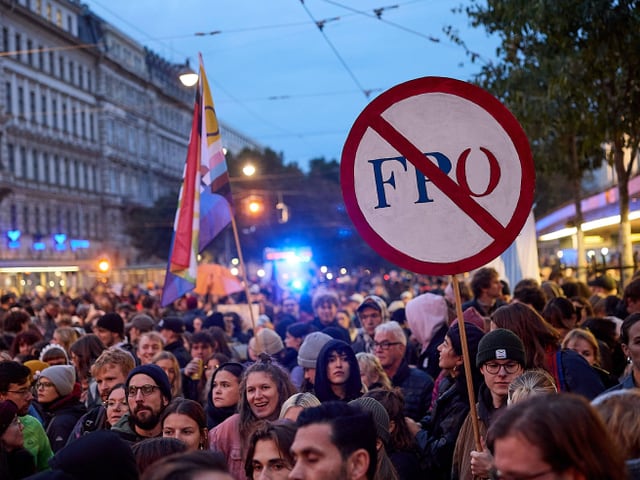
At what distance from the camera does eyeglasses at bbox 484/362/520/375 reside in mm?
5445

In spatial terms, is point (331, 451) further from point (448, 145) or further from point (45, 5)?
point (45, 5)

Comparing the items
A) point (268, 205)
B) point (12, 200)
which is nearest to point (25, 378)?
point (12, 200)

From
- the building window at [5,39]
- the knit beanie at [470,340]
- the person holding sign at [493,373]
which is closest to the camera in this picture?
the person holding sign at [493,373]

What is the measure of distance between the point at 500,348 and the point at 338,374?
6.46 feet

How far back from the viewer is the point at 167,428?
579cm

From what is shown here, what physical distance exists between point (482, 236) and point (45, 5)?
69352mm

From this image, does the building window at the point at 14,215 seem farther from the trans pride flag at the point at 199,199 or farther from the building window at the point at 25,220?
the trans pride flag at the point at 199,199

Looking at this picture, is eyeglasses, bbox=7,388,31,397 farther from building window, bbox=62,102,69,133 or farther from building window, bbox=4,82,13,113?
building window, bbox=62,102,69,133

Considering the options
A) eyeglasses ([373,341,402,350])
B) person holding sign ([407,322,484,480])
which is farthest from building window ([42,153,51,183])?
person holding sign ([407,322,484,480])

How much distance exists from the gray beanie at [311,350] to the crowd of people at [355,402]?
0.02 metres

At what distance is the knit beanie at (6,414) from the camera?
559 cm

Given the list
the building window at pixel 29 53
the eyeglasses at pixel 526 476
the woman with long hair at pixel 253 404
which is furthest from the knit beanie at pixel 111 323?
the building window at pixel 29 53

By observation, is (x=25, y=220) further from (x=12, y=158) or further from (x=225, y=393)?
(x=225, y=393)

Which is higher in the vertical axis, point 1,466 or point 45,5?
point 45,5
